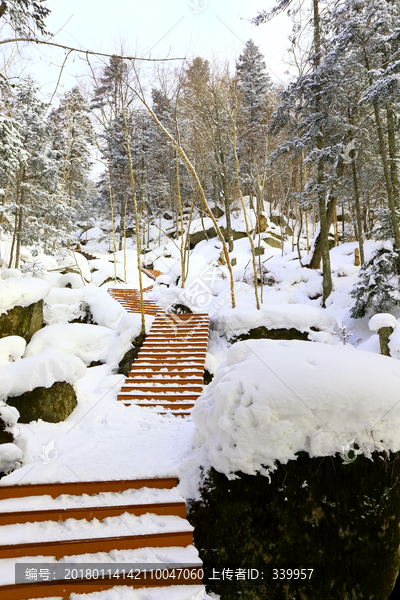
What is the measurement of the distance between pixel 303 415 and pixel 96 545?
2.03 meters

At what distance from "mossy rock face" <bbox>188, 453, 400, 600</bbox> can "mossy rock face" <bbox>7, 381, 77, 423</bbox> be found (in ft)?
9.16

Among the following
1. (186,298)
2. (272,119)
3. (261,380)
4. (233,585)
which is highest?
(272,119)

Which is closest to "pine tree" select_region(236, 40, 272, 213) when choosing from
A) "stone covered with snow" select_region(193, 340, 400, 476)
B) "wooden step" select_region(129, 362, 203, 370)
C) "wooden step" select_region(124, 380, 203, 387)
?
"wooden step" select_region(129, 362, 203, 370)

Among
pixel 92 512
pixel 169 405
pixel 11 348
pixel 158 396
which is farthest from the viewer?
pixel 11 348

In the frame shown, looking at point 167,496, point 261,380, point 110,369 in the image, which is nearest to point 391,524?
point 261,380

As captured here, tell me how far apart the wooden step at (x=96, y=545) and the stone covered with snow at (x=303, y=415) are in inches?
26.7

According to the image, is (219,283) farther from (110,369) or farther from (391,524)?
(391,524)

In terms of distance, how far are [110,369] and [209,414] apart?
409 centimetres

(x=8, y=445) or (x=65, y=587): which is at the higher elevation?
(x=8, y=445)

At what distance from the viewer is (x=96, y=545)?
247cm

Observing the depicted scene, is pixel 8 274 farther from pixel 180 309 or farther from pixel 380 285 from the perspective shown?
pixel 380 285

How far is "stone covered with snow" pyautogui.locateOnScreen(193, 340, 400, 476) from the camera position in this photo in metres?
2.55

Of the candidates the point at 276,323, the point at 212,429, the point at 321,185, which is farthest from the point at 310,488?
the point at 321,185

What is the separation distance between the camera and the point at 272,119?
32.4ft
